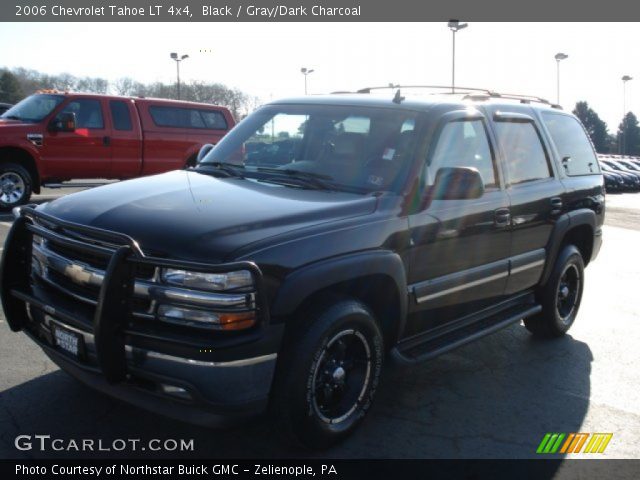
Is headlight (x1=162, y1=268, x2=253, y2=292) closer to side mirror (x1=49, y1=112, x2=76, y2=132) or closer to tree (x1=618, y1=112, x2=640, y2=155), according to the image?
side mirror (x1=49, y1=112, x2=76, y2=132)

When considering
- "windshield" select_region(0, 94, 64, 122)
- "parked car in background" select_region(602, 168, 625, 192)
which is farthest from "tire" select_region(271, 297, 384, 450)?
"parked car in background" select_region(602, 168, 625, 192)

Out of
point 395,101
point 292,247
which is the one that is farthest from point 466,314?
point 292,247

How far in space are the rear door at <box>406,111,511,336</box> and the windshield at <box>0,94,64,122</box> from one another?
32.6 ft

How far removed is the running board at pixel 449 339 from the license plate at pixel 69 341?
1768 millimetres

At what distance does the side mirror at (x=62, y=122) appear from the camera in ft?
41.0

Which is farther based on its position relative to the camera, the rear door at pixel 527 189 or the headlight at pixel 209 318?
the rear door at pixel 527 189

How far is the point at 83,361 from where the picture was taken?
3.42 meters

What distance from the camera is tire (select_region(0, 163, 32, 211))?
1203 centimetres

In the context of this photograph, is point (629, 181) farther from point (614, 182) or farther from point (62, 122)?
point (62, 122)

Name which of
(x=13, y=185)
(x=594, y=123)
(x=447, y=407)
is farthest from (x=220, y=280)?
(x=594, y=123)

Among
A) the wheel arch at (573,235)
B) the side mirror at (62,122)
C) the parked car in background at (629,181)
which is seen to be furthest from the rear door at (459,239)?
the parked car in background at (629,181)

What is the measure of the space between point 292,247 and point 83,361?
1.19 m

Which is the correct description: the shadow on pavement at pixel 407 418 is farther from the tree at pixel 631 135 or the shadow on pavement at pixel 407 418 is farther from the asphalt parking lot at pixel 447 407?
the tree at pixel 631 135

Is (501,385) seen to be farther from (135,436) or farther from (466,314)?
(135,436)
